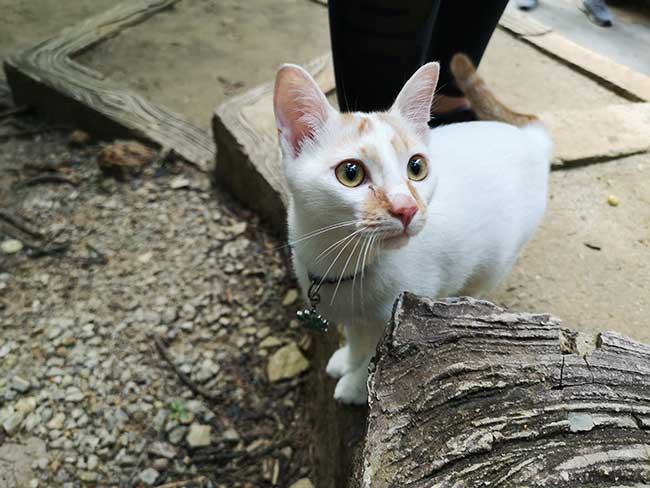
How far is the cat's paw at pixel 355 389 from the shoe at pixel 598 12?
3.86m

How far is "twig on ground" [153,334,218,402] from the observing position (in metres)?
1.84

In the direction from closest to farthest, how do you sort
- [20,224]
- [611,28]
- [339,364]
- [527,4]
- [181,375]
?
[339,364] → [181,375] → [20,224] → [611,28] → [527,4]

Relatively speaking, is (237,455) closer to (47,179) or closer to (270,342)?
(270,342)

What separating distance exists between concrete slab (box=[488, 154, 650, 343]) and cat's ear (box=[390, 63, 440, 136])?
738 mm

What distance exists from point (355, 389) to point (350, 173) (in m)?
0.63

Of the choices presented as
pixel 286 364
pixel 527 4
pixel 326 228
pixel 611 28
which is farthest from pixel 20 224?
pixel 611 28

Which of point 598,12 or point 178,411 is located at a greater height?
point 598,12

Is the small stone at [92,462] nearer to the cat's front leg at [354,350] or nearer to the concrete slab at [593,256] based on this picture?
the cat's front leg at [354,350]

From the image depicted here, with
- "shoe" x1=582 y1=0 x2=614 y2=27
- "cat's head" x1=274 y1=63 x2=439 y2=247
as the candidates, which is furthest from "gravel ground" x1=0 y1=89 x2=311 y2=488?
"shoe" x1=582 y1=0 x2=614 y2=27

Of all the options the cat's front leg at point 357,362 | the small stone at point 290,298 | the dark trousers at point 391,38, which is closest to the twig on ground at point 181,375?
the small stone at point 290,298

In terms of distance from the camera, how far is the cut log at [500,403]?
76 centimetres

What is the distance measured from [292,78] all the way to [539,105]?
205 centimetres

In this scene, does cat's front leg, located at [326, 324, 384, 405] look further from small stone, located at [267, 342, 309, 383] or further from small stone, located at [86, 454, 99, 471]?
small stone, located at [86, 454, 99, 471]

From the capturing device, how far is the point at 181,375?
187cm
